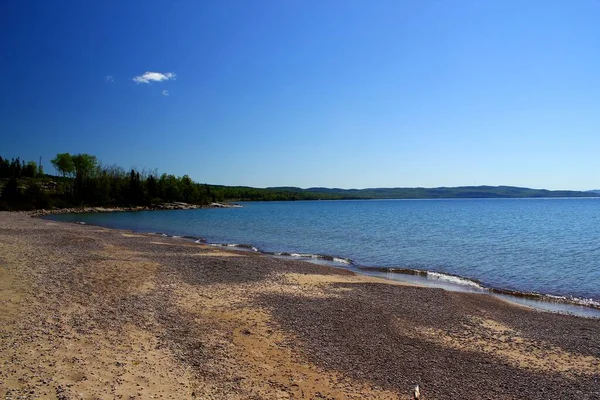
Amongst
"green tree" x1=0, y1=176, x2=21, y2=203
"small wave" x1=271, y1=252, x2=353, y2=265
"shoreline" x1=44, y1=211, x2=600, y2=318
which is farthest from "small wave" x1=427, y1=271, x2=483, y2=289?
"green tree" x1=0, y1=176, x2=21, y2=203

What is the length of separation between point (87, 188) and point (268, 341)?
106 metres

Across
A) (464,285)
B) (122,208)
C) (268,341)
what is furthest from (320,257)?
(122,208)

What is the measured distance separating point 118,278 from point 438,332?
1245 centimetres

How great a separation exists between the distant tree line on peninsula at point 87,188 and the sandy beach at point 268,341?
258ft

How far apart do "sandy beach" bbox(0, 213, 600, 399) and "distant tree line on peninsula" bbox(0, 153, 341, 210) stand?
78738 mm

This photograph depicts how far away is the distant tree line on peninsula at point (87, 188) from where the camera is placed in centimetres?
8169

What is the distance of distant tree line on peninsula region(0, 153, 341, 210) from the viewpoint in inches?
3216

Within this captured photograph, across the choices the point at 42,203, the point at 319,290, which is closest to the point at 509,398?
the point at 319,290

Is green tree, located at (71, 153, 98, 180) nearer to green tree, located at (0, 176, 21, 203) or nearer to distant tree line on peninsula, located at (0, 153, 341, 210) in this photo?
distant tree line on peninsula, located at (0, 153, 341, 210)

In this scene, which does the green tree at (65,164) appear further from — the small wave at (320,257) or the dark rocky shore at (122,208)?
the small wave at (320,257)

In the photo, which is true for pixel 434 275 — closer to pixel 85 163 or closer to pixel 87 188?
pixel 87 188

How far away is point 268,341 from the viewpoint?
9.79 metres

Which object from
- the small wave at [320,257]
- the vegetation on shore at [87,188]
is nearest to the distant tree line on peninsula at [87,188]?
the vegetation on shore at [87,188]

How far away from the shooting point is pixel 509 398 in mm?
7531
